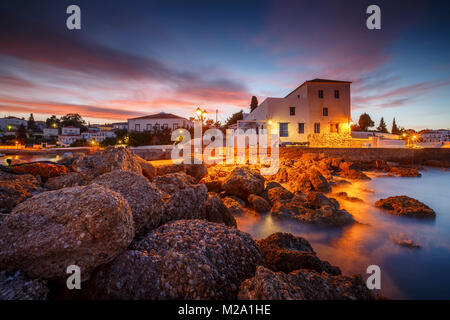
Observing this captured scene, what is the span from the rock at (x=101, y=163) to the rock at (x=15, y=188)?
0.83 meters

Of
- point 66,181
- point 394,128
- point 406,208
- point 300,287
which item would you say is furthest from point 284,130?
point 394,128

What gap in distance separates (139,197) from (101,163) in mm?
2345

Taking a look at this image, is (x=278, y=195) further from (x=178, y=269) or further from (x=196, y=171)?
(x=178, y=269)

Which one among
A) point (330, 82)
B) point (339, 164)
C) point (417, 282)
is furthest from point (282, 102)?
point (417, 282)

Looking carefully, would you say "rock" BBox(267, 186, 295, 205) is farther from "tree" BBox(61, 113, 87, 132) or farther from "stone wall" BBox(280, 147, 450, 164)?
"tree" BBox(61, 113, 87, 132)

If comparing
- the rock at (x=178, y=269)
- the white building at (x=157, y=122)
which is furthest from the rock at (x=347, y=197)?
the white building at (x=157, y=122)

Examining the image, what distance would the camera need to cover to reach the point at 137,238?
263 centimetres

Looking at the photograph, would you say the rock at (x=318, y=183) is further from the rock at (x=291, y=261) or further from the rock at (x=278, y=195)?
the rock at (x=291, y=261)

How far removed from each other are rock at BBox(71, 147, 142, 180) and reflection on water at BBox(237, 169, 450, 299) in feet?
13.0

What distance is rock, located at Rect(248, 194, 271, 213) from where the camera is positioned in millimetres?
7020

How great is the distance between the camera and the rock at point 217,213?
449cm

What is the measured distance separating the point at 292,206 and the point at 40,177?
6952 millimetres

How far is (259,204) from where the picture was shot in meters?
7.05

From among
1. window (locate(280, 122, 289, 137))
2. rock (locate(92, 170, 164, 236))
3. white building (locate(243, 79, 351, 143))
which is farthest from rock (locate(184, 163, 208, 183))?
window (locate(280, 122, 289, 137))
